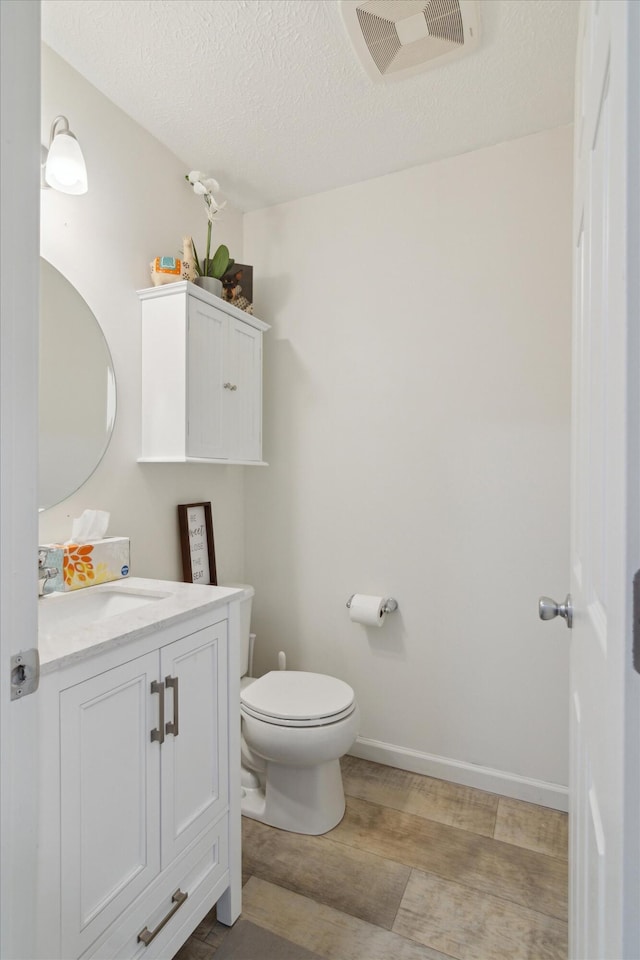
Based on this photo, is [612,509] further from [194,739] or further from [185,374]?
[185,374]

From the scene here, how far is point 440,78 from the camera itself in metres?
1.64

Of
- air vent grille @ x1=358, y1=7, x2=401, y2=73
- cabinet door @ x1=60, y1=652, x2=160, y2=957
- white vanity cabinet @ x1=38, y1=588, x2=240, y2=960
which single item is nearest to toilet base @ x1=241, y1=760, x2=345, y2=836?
white vanity cabinet @ x1=38, y1=588, x2=240, y2=960

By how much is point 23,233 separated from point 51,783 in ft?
2.96

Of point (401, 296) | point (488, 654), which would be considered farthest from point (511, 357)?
point (488, 654)

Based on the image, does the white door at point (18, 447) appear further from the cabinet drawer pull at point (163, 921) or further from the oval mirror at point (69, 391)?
the oval mirror at point (69, 391)

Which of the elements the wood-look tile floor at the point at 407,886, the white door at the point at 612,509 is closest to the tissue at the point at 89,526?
the wood-look tile floor at the point at 407,886

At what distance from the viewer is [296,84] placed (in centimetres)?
166

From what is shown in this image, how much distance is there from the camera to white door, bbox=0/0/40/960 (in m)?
0.57

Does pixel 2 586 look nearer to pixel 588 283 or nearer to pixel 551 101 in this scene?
pixel 588 283

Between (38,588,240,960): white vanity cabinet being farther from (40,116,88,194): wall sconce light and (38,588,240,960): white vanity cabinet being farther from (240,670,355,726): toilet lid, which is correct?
(40,116,88,194): wall sconce light

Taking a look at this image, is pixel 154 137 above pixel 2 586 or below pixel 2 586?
above

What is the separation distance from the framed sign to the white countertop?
368 mm

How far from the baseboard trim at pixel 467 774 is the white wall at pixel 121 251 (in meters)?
1.15

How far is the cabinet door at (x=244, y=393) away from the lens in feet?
6.76
